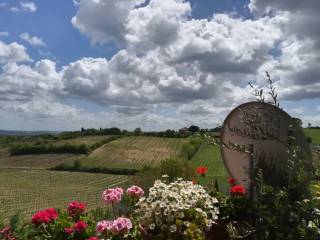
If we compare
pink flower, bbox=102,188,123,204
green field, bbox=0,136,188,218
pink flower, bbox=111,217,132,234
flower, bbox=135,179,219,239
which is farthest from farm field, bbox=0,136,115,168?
pink flower, bbox=111,217,132,234

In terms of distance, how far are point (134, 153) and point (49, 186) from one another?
19.8 metres

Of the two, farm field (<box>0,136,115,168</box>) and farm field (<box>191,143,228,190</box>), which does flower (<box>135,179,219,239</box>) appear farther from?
farm field (<box>0,136,115,168</box>)

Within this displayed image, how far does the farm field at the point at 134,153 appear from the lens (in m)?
73.4

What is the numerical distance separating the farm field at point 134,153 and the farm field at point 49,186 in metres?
4.90

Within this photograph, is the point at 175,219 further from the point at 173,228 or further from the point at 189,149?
the point at 189,149

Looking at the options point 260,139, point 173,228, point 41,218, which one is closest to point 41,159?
point 260,139

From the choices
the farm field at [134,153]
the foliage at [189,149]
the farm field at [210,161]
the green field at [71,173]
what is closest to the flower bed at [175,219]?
the green field at [71,173]

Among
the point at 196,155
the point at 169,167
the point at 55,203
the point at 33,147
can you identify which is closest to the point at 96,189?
the point at 55,203

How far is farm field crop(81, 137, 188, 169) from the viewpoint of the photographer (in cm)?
7344

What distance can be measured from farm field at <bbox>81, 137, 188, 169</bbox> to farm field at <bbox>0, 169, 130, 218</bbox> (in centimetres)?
A: 490

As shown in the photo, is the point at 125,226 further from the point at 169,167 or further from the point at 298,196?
the point at 169,167

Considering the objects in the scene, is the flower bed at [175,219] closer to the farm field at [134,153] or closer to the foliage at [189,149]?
the foliage at [189,149]

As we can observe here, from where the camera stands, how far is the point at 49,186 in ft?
208

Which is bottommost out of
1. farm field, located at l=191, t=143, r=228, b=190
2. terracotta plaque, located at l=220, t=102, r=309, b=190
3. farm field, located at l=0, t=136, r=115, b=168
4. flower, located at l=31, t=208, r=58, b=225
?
farm field, located at l=0, t=136, r=115, b=168
